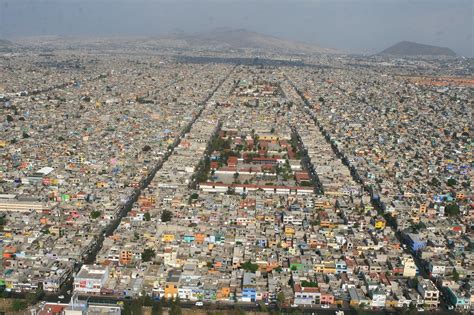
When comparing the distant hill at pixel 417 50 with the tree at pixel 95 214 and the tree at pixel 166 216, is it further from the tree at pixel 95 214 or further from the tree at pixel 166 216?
the tree at pixel 95 214

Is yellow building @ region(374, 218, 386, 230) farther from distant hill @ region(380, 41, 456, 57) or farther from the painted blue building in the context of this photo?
distant hill @ region(380, 41, 456, 57)

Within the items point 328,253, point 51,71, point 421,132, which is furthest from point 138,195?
point 51,71

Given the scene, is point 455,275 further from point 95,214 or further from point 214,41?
point 214,41

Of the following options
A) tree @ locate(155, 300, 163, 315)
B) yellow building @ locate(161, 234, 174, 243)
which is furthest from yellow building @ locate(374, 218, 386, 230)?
tree @ locate(155, 300, 163, 315)

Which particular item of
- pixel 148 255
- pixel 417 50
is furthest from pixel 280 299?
pixel 417 50

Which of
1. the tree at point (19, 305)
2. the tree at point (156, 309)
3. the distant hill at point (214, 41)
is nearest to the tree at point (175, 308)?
the tree at point (156, 309)

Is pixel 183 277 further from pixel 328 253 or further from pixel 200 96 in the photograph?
pixel 200 96
